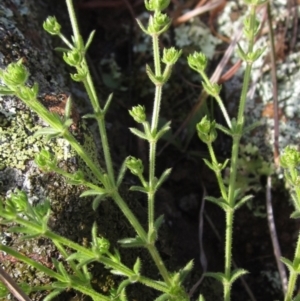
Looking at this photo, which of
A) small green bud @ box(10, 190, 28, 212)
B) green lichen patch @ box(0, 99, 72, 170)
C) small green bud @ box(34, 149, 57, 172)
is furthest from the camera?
A: green lichen patch @ box(0, 99, 72, 170)

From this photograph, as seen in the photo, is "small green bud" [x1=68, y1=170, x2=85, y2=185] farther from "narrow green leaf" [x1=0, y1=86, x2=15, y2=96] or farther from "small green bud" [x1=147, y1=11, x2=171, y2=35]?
"small green bud" [x1=147, y1=11, x2=171, y2=35]

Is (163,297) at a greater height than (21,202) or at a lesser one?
lesser

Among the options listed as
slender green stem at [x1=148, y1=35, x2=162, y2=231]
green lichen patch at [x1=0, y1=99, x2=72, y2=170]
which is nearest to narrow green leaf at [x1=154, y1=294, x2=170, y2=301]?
slender green stem at [x1=148, y1=35, x2=162, y2=231]

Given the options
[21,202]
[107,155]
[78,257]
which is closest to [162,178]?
[107,155]

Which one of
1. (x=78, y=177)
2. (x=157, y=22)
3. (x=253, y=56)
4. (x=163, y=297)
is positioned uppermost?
(x=157, y=22)

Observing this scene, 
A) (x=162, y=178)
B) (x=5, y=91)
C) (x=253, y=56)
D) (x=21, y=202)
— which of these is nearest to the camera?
(x=21, y=202)

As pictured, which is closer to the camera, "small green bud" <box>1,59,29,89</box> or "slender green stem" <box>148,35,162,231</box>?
"small green bud" <box>1,59,29,89</box>

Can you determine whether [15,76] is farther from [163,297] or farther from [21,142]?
[163,297]

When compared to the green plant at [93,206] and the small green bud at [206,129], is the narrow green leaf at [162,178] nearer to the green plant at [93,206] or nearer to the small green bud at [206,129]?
the green plant at [93,206]

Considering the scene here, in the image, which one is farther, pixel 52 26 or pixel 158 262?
pixel 52 26

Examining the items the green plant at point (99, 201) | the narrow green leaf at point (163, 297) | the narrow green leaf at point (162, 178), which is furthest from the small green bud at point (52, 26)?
the narrow green leaf at point (163, 297)

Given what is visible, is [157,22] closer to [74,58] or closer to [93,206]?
[74,58]

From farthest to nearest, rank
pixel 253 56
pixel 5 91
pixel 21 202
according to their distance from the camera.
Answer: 1. pixel 253 56
2. pixel 5 91
3. pixel 21 202

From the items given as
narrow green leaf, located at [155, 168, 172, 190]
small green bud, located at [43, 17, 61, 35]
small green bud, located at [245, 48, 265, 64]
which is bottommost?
narrow green leaf, located at [155, 168, 172, 190]
